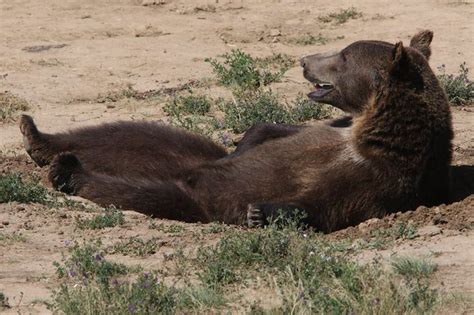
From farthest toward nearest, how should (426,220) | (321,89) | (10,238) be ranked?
(321,89), (426,220), (10,238)

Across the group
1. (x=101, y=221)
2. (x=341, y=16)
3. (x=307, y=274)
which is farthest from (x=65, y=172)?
(x=341, y=16)

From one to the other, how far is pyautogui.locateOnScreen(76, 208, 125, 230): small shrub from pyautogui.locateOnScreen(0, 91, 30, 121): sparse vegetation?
142 inches

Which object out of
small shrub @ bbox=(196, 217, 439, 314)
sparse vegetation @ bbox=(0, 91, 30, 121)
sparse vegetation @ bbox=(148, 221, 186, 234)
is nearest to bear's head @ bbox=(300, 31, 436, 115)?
small shrub @ bbox=(196, 217, 439, 314)

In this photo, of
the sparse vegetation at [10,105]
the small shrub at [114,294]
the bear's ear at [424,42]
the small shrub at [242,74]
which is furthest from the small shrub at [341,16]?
the small shrub at [114,294]

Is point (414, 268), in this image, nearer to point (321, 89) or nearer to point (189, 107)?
point (321, 89)

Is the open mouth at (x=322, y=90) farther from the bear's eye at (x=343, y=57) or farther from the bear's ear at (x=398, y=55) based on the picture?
the bear's ear at (x=398, y=55)

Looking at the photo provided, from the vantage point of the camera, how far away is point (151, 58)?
14258 millimetres

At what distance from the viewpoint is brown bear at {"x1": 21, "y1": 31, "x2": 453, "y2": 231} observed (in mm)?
9062

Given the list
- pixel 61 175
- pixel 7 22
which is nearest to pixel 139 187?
pixel 61 175

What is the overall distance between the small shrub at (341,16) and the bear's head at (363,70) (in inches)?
222

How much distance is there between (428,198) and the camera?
9219mm

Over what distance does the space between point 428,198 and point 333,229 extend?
795 mm

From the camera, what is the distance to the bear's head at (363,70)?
30.3 feet

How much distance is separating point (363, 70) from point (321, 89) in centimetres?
54
